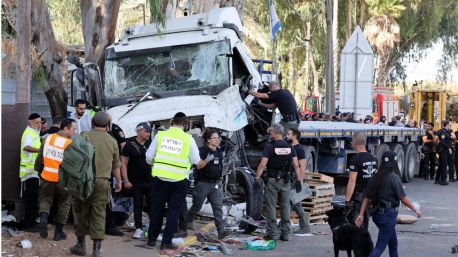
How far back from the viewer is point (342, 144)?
1822 centimetres

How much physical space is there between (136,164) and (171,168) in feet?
4.33

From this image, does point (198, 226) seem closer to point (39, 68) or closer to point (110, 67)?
point (110, 67)

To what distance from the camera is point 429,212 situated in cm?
1494

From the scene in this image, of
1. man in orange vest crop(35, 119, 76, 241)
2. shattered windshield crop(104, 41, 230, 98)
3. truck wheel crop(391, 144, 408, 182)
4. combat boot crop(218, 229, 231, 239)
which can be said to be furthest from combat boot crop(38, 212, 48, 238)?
truck wheel crop(391, 144, 408, 182)

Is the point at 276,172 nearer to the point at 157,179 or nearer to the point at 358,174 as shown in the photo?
the point at 358,174

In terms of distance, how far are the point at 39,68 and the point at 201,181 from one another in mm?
4805

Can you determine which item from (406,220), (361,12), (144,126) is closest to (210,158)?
(144,126)

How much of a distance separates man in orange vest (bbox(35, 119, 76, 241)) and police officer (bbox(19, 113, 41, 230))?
390 mm

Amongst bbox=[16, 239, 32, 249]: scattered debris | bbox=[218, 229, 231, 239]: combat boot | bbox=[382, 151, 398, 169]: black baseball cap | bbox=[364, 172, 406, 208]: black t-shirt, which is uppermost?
bbox=[382, 151, 398, 169]: black baseball cap

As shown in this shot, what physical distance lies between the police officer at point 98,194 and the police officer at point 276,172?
2.44 meters

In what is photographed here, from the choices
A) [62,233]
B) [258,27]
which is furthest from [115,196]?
Result: [258,27]

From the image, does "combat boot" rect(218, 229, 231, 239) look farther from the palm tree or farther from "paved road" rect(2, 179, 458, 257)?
the palm tree

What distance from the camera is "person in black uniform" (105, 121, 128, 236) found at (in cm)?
1062

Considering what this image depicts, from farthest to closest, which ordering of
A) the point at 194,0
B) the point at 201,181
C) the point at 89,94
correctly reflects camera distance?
1. the point at 194,0
2. the point at 89,94
3. the point at 201,181
